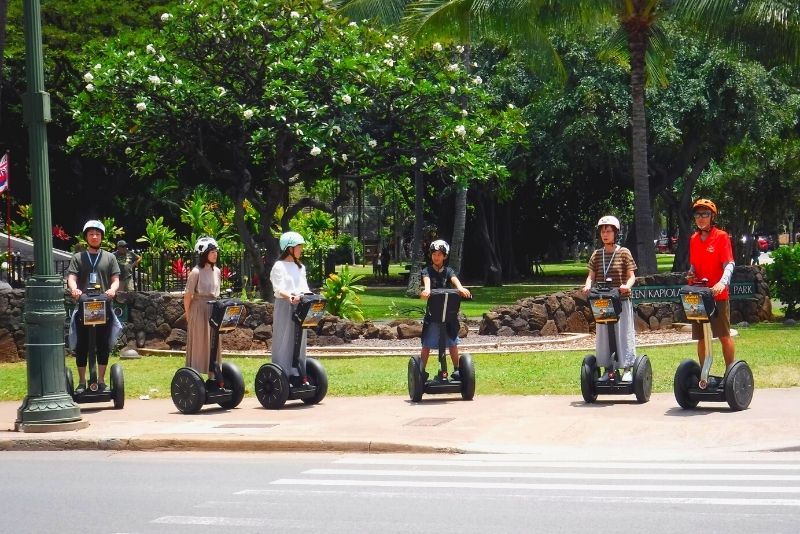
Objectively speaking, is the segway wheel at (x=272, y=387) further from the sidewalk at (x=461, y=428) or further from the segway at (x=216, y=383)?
the segway at (x=216, y=383)

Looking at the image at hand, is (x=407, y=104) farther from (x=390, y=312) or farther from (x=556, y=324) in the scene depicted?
(x=556, y=324)

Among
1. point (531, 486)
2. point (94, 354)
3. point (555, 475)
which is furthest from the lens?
point (94, 354)

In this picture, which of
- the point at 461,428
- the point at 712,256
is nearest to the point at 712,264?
the point at 712,256

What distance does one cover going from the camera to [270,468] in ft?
32.3

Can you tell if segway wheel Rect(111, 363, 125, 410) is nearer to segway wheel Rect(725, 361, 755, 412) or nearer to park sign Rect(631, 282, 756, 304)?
segway wheel Rect(725, 361, 755, 412)

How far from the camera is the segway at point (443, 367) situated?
1295 centimetres

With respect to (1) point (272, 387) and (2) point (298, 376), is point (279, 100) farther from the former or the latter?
(1) point (272, 387)

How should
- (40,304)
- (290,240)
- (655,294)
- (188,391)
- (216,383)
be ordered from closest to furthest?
1. (40,304)
2. (188,391)
3. (290,240)
4. (216,383)
5. (655,294)

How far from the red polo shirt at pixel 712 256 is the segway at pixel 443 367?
254cm

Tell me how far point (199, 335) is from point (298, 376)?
3.74 ft

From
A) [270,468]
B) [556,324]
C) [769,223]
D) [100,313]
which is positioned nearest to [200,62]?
[556,324]

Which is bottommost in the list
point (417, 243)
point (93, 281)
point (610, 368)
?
point (610, 368)

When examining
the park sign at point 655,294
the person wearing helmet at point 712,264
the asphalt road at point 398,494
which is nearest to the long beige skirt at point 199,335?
the asphalt road at point 398,494

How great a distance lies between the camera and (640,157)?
2506cm
